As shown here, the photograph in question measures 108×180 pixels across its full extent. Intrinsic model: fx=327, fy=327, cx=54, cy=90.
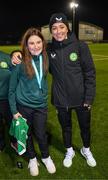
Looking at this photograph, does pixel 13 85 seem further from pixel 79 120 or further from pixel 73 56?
pixel 79 120

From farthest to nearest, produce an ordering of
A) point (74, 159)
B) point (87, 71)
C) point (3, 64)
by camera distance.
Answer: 1. point (74, 159)
2. point (3, 64)
3. point (87, 71)

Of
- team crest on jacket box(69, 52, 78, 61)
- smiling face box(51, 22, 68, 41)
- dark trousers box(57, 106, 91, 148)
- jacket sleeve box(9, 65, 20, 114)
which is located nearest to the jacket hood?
smiling face box(51, 22, 68, 41)

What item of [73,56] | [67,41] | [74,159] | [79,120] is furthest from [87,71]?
[74,159]

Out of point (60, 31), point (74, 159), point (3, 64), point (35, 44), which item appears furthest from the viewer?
point (74, 159)

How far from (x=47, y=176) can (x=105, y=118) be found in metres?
3.06

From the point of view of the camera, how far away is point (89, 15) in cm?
7956

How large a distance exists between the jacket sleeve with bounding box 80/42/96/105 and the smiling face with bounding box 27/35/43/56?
56cm

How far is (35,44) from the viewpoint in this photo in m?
4.18

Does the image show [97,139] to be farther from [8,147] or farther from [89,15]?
[89,15]

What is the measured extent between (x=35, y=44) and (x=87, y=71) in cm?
81

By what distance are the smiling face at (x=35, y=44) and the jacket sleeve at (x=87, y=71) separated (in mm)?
562

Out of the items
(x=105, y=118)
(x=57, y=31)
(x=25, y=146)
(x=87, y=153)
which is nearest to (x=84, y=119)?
(x=87, y=153)

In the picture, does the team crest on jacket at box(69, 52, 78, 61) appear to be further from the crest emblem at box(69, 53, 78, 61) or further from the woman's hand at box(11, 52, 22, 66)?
the woman's hand at box(11, 52, 22, 66)

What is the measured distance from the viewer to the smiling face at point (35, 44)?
4180 millimetres
